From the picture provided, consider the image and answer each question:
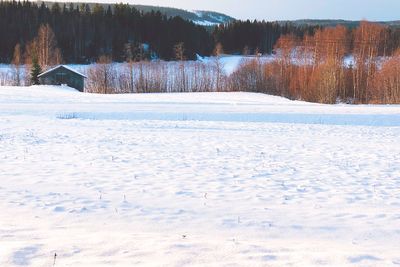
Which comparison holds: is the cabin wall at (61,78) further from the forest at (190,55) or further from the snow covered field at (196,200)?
the snow covered field at (196,200)

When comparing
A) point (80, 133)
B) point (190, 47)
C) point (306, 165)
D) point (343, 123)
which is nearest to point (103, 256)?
point (306, 165)

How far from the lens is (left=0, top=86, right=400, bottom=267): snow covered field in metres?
5.59

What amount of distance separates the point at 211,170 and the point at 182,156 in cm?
230

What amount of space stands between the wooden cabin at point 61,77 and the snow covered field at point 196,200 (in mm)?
47378

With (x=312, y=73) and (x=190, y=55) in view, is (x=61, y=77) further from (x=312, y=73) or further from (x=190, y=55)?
(x=190, y=55)

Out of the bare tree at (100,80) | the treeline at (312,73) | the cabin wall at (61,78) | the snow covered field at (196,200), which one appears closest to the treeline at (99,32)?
the bare tree at (100,80)

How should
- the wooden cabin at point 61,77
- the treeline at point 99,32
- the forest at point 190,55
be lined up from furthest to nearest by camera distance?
1. the treeline at point 99,32
2. the wooden cabin at point 61,77
3. the forest at point 190,55

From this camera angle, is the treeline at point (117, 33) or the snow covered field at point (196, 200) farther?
the treeline at point (117, 33)

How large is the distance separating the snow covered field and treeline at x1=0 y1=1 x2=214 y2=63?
266 feet

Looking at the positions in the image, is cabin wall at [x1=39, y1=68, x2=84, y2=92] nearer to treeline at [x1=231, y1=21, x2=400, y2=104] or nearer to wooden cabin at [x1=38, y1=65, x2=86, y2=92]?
wooden cabin at [x1=38, y1=65, x2=86, y2=92]

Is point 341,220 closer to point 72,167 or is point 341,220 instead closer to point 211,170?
point 211,170

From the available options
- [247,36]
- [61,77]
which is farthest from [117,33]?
[61,77]

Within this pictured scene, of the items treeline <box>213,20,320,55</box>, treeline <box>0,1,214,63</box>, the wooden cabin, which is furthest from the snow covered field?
treeline <box>213,20,320,55</box>

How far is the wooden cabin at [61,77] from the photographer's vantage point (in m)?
64.4
